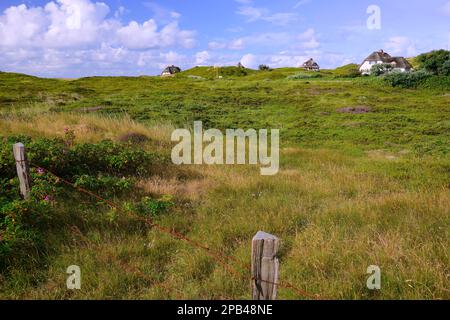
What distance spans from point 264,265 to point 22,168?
473 cm

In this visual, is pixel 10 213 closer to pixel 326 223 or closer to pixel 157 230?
pixel 157 230

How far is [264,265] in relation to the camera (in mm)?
2928

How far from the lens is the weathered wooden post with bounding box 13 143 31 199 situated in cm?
588

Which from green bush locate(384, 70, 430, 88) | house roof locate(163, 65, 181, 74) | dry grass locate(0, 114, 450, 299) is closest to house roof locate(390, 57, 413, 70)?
green bush locate(384, 70, 430, 88)

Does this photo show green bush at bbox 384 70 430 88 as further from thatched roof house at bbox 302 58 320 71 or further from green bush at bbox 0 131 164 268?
thatched roof house at bbox 302 58 320 71

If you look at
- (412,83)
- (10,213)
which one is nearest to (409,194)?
(10,213)

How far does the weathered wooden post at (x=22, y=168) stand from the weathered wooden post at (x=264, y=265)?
4.59 metres

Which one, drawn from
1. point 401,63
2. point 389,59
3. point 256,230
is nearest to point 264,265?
point 256,230

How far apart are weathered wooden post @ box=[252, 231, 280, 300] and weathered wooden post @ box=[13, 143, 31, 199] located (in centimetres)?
459

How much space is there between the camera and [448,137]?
17.5 m

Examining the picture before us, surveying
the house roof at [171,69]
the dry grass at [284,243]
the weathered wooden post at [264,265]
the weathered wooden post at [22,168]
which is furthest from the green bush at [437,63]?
the house roof at [171,69]

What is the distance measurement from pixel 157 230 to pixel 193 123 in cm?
1600

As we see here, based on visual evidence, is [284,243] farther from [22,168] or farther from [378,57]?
[378,57]

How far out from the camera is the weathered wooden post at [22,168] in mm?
5875
